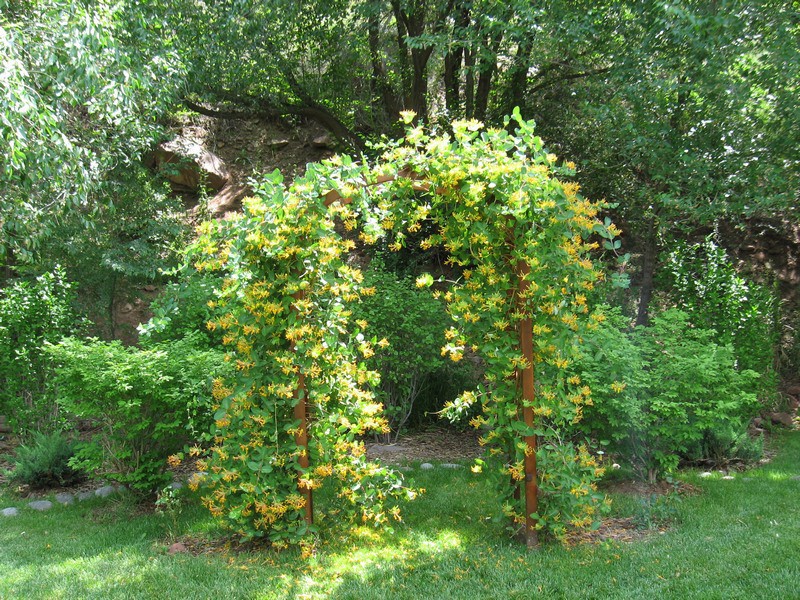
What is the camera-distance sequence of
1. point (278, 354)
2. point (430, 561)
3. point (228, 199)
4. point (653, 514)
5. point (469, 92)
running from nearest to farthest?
point (430, 561), point (278, 354), point (653, 514), point (469, 92), point (228, 199)

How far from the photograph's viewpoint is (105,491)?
528 centimetres

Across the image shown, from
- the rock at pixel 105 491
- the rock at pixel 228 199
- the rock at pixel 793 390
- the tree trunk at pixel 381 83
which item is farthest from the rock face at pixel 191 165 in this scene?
the rock at pixel 793 390

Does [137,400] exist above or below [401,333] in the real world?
below

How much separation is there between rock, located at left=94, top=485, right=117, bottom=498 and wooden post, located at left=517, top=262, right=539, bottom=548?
3.24m

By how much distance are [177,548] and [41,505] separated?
1.74 metres

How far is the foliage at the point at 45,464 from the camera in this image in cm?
543

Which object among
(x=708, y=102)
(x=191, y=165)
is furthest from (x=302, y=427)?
(x=191, y=165)

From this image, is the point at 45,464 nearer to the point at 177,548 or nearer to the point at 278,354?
the point at 177,548

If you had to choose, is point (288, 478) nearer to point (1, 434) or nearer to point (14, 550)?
point (14, 550)

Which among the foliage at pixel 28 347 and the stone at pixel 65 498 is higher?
the foliage at pixel 28 347

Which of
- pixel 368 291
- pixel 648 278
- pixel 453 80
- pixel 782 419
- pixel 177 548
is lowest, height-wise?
pixel 177 548

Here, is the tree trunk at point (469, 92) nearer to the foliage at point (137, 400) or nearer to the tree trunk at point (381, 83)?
the tree trunk at point (381, 83)

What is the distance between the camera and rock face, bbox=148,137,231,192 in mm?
10469

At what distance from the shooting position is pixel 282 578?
342 centimetres
